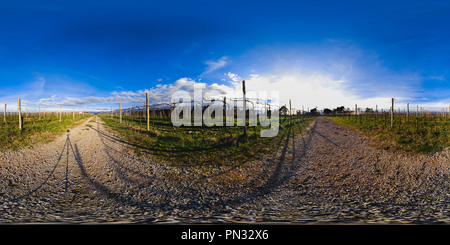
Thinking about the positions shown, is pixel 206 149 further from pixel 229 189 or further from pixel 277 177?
pixel 229 189

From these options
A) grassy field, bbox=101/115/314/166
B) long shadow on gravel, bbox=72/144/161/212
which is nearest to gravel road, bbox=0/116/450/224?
long shadow on gravel, bbox=72/144/161/212

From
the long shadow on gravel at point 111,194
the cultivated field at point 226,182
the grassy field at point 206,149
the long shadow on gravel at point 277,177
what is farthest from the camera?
the grassy field at point 206,149

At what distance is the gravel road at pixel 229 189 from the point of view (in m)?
3.75

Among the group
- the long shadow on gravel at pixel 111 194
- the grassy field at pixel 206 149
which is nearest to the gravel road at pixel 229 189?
the long shadow on gravel at pixel 111 194

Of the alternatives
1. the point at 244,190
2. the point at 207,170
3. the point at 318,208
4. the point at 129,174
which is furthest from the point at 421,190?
the point at 129,174

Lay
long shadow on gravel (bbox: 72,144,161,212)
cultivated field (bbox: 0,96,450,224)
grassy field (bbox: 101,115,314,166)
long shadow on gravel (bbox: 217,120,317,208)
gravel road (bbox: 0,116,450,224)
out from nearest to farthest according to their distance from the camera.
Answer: gravel road (bbox: 0,116,450,224), cultivated field (bbox: 0,96,450,224), long shadow on gravel (bbox: 72,144,161,212), long shadow on gravel (bbox: 217,120,317,208), grassy field (bbox: 101,115,314,166)

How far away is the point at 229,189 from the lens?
18.5 feet

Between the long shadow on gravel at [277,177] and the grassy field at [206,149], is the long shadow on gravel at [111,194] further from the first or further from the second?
the grassy field at [206,149]

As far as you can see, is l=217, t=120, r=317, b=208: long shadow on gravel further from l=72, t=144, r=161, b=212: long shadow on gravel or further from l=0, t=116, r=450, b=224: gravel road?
l=72, t=144, r=161, b=212: long shadow on gravel

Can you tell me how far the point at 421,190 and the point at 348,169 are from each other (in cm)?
210

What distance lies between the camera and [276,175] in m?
6.86

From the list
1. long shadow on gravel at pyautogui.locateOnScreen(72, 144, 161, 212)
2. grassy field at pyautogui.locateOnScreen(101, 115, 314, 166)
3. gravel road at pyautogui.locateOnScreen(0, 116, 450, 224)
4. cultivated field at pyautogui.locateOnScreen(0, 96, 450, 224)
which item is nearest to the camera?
gravel road at pyautogui.locateOnScreen(0, 116, 450, 224)

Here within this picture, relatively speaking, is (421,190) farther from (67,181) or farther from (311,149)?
(67,181)

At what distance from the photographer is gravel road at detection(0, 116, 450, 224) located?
3752 millimetres
